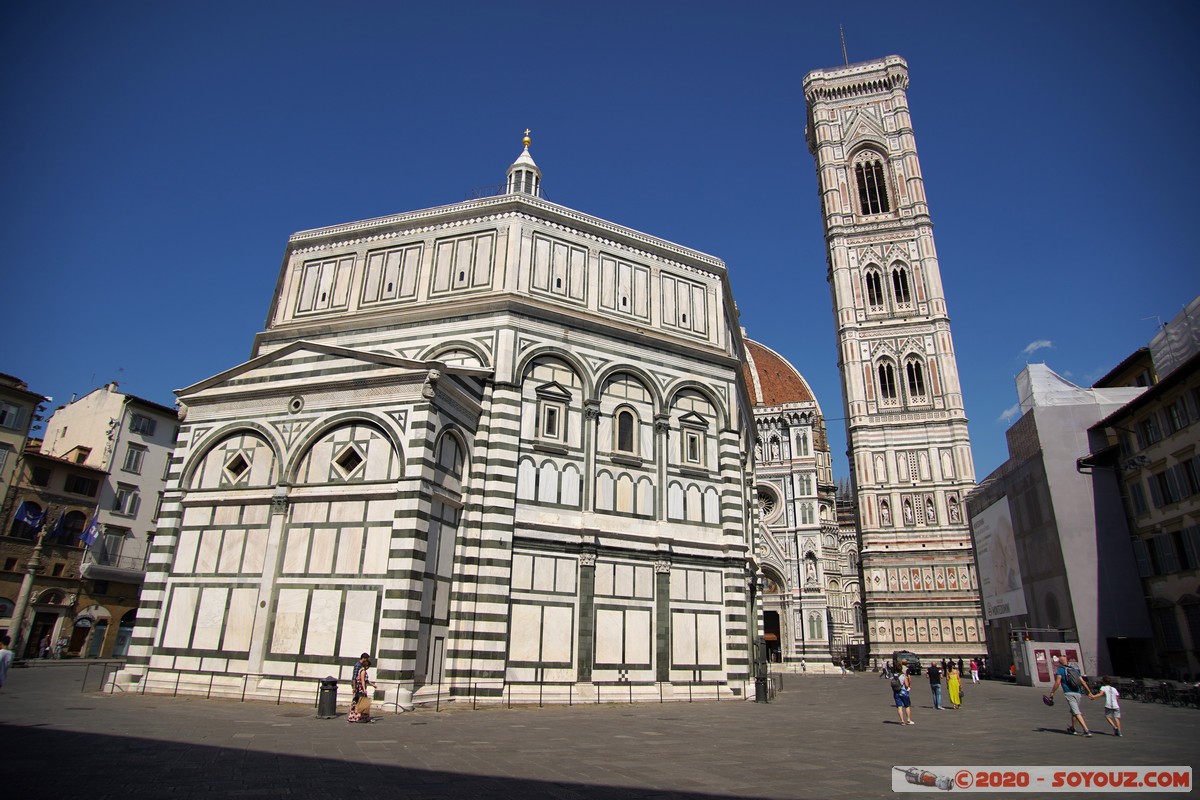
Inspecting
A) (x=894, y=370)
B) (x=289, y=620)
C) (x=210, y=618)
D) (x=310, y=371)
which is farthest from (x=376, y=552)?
(x=894, y=370)

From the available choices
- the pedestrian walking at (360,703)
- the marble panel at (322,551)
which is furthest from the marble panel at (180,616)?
the pedestrian walking at (360,703)

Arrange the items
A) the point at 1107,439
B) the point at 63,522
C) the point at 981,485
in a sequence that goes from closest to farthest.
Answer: the point at 1107,439, the point at 63,522, the point at 981,485

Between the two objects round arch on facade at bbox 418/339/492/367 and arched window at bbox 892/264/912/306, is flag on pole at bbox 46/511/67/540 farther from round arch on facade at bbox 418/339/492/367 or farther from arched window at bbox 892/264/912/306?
arched window at bbox 892/264/912/306

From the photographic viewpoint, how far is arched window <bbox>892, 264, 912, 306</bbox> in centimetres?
5834

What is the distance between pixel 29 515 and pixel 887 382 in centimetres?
5548

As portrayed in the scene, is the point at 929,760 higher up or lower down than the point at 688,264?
lower down

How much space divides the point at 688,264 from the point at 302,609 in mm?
17040

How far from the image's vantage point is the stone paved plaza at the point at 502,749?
23.5 ft

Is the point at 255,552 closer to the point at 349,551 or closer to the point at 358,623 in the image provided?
the point at 349,551

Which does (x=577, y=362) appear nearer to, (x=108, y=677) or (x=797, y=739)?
(x=797, y=739)

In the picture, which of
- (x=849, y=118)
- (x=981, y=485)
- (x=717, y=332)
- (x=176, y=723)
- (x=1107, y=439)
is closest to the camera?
(x=176, y=723)

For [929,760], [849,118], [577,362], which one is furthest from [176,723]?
[849,118]

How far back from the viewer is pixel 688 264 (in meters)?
25.5

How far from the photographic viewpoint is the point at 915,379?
5581 cm
